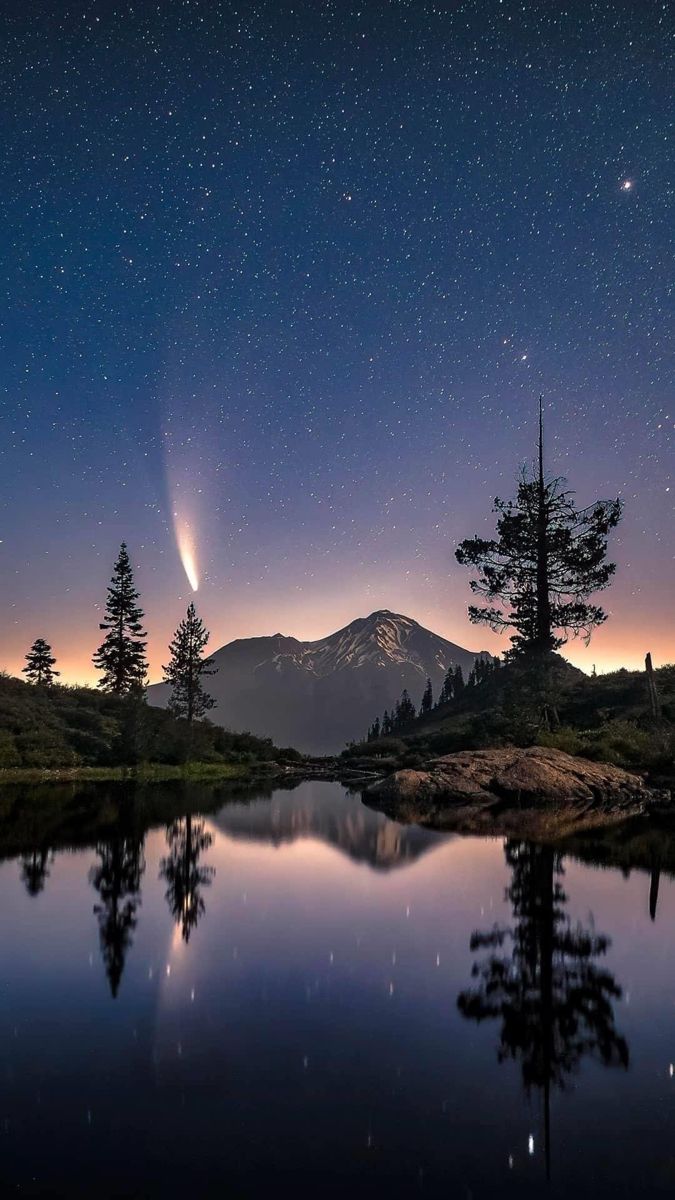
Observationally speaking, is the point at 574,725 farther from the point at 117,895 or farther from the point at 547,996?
the point at 547,996

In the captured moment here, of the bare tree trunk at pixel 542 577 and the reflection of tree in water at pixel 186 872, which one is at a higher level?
the bare tree trunk at pixel 542 577

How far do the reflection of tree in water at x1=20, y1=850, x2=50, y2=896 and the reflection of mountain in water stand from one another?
512cm

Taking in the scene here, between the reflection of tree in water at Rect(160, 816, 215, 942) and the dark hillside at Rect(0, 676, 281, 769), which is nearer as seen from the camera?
the reflection of tree in water at Rect(160, 816, 215, 942)

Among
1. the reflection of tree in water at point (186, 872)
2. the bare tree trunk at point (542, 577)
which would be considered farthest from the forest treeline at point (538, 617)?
the reflection of tree in water at point (186, 872)

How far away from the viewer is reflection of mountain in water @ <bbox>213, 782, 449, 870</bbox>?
1466 centimetres

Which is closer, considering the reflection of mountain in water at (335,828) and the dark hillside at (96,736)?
the reflection of mountain in water at (335,828)

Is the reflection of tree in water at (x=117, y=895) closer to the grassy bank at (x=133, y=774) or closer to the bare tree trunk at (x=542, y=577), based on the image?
the grassy bank at (x=133, y=774)

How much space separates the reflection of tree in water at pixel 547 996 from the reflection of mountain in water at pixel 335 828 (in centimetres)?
478

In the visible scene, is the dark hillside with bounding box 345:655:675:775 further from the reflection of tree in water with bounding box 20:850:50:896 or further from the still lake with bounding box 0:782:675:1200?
the reflection of tree in water with bounding box 20:850:50:896

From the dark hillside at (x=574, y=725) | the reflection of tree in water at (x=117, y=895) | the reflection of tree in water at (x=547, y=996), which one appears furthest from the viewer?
the dark hillside at (x=574, y=725)

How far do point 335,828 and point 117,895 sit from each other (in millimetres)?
8802

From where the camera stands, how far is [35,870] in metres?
12.4

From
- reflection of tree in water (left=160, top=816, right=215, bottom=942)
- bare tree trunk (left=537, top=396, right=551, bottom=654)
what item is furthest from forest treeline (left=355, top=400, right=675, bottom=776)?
reflection of tree in water (left=160, top=816, right=215, bottom=942)

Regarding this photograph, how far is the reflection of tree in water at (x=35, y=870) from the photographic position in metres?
11.0
